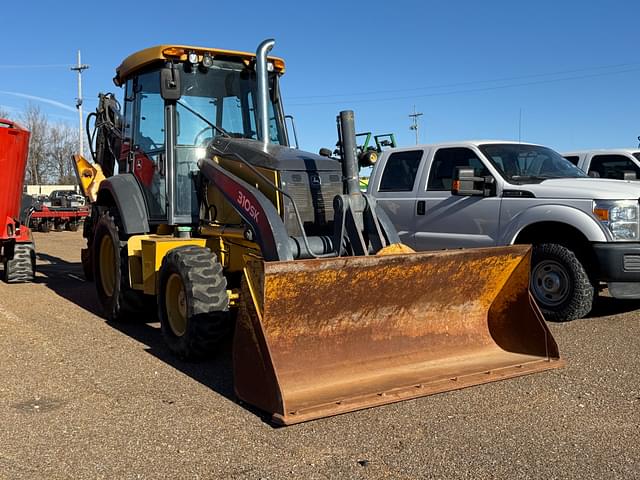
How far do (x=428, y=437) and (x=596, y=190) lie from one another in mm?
4195

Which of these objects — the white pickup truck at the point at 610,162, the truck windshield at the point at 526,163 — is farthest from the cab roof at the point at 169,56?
the white pickup truck at the point at 610,162

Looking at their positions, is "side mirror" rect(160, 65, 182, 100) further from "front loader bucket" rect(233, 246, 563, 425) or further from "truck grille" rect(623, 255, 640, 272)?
"truck grille" rect(623, 255, 640, 272)

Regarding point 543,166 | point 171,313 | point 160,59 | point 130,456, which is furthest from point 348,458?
point 543,166

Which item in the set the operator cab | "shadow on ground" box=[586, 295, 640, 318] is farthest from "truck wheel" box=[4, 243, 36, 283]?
"shadow on ground" box=[586, 295, 640, 318]

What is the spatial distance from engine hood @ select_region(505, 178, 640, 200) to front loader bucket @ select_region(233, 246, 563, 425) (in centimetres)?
192

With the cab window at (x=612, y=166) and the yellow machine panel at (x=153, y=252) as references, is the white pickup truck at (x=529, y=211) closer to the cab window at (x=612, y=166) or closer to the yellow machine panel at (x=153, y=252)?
the cab window at (x=612, y=166)

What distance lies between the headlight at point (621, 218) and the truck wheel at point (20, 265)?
338 inches

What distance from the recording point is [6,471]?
3486 millimetres

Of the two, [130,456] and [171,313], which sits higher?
[171,313]

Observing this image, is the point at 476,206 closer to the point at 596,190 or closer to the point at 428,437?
the point at 596,190

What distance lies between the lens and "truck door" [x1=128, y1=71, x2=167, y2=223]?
687cm

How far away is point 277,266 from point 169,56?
332 cm

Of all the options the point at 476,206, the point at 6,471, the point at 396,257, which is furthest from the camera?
the point at 476,206

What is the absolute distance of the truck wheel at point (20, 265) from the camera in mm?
10500
